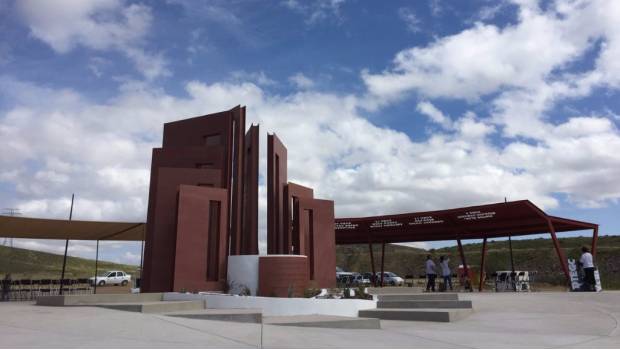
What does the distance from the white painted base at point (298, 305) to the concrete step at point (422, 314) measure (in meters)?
0.44

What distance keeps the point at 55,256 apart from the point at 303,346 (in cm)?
7830

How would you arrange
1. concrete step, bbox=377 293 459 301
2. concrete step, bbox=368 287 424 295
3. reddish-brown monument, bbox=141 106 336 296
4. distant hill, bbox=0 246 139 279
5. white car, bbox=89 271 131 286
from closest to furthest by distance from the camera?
1. concrete step, bbox=377 293 459 301
2. reddish-brown monument, bbox=141 106 336 296
3. concrete step, bbox=368 287 424 295
4. white car, bbox=89 271 131 286
5. distant hill, bbox=0 246 139 279

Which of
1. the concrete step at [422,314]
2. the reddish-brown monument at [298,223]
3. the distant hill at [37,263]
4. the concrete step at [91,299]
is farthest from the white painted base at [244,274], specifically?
the distant hill at [37,263]

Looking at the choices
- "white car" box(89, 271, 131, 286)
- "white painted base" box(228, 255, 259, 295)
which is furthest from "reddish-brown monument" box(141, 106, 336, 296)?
"white car" box(89, 271, 131, 286)

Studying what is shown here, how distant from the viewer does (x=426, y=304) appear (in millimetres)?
12656

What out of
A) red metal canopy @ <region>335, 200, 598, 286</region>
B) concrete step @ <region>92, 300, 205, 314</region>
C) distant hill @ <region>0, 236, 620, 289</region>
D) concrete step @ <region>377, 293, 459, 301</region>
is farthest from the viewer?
distant hill @ <region>0, 236, 620, 289</region>

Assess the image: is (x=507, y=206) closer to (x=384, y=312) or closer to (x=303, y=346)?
(x=384, y=312)

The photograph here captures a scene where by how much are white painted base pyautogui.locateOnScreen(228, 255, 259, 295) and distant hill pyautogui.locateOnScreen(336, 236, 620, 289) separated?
29978 mm

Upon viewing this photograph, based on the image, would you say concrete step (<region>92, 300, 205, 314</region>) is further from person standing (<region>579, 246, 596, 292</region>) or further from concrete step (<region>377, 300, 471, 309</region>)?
person standing (<region>579, 246, 596, 292</region>)

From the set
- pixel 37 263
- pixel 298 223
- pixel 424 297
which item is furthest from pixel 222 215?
pixel 37 263

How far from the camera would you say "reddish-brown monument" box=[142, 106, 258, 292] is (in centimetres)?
1528

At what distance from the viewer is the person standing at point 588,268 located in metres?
16.0

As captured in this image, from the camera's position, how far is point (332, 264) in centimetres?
1853

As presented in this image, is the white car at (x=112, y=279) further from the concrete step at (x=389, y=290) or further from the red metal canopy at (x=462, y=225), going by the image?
the concrete step at (x=389, y=290)
